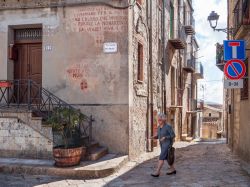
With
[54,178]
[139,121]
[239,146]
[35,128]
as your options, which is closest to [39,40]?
[35,128]

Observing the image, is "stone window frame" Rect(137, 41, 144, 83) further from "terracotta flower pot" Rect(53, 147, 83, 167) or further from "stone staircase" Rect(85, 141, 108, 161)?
"terracotta flower pot" Rect(53, 147, 83, 167)

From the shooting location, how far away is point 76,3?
10.8m

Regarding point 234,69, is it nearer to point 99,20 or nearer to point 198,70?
point 99,20

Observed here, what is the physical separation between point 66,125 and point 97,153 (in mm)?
1212

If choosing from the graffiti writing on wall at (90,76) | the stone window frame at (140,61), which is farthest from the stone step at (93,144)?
the stone window frame at (140,61)

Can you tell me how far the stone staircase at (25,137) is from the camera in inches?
372

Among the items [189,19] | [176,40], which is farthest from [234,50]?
[189,19]

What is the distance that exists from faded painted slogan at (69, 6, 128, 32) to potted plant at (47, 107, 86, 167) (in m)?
2.84

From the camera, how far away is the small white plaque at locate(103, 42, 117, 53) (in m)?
10.5

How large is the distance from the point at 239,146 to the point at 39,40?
7.65 metres

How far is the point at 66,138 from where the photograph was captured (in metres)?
9.01

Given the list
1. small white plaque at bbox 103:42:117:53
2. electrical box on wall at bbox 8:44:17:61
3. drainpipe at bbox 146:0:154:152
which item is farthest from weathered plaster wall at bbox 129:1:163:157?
electrical box on wall at bbox 8:44:17:61

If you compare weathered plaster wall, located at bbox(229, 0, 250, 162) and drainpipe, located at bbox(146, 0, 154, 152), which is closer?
weathered plaster wall, located at bbox(229, 0, 250, 162)

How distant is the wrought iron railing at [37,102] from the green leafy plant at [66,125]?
31 cm
